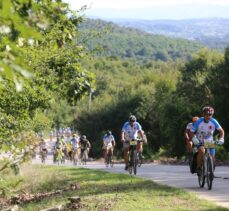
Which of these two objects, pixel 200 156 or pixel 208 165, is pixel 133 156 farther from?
pixel 208 165

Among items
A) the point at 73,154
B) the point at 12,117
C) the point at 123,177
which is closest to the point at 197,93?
the point at 73,154

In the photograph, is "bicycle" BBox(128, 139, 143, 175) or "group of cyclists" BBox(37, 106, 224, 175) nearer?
"group of cyclists" BBox(37, 106, 224, 175)

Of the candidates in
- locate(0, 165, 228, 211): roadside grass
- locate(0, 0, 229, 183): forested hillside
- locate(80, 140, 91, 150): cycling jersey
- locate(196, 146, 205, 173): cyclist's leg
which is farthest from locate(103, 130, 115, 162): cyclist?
locate(196, 146, 205, 173): cyclist's leg

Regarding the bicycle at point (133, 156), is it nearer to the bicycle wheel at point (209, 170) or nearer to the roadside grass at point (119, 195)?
the roadside grass at point (119, 195)

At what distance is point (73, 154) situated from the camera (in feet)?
113

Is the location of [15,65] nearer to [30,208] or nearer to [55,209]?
[55,209]

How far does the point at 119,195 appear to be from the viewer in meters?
12.5

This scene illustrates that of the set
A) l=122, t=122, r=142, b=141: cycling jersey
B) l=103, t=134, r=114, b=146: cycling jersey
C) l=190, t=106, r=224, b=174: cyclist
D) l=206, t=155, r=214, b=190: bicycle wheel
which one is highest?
l=103, t=134, r=114, b=146: cycling jersey

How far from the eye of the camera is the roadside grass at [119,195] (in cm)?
1102

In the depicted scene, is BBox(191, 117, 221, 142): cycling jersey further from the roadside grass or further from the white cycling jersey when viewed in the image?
the white cycling jersey

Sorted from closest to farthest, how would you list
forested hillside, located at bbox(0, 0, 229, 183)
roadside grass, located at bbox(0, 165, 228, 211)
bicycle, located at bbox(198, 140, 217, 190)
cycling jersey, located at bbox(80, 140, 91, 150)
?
1. forested hillside, located at bbox(0, 0, 229, 183)
2. roadside grass, located at bbox(0, 165, 228, 211)
3. bicycle, located at bbox(198, 140, 217, 190)
4. cycling jersey, located at bbox(80, 140, 91, 150)

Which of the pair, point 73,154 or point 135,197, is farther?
point 73,154

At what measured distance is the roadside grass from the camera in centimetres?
1102

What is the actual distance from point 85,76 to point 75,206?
2.55m
